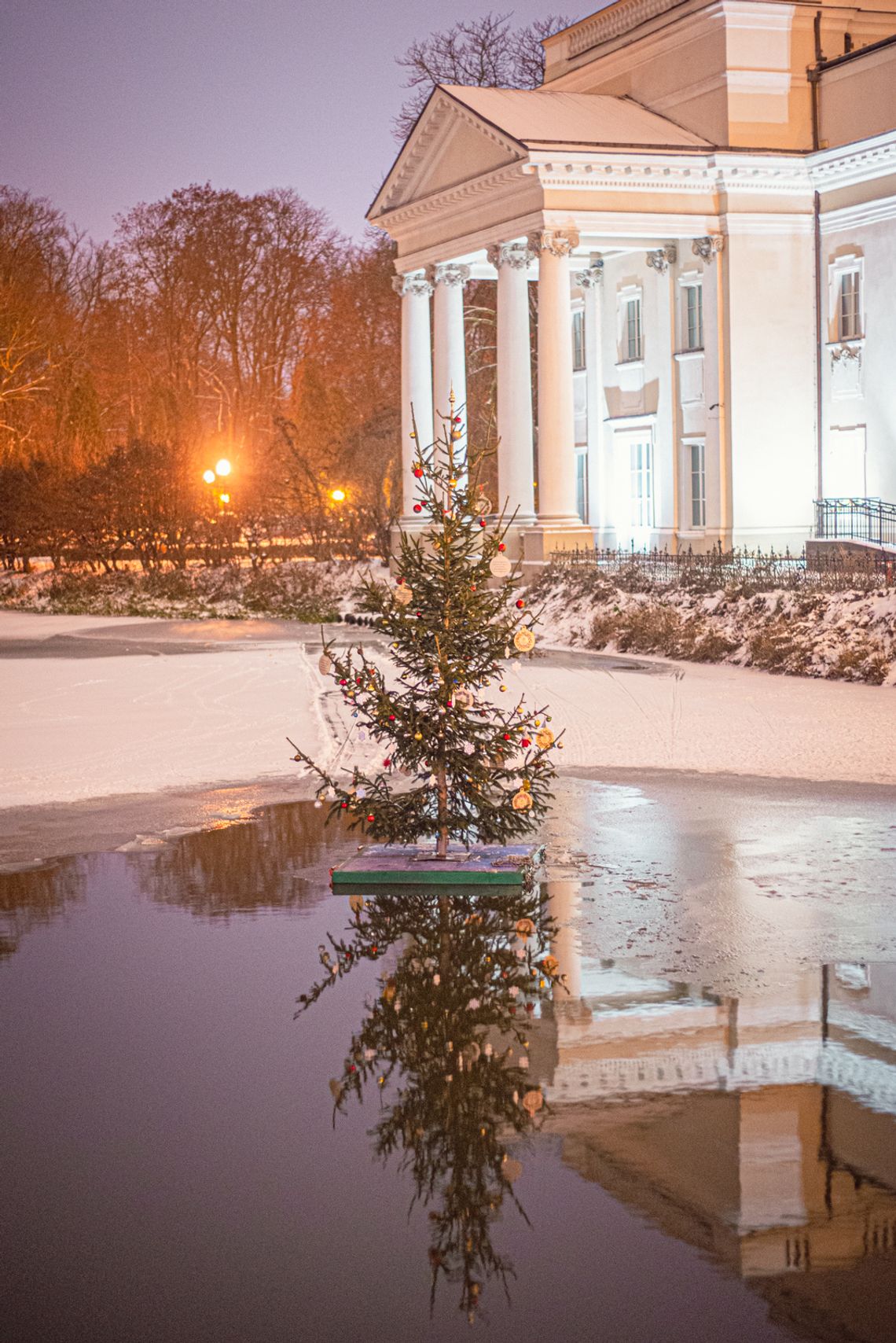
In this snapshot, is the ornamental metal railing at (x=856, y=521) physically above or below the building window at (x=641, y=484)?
below

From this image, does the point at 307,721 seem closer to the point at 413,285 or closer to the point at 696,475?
the point at 696,475

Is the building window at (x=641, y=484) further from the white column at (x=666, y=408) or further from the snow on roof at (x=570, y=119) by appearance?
the snow on roof at (x=570, y=119)

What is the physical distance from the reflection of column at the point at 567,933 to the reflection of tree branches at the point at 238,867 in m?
1.39

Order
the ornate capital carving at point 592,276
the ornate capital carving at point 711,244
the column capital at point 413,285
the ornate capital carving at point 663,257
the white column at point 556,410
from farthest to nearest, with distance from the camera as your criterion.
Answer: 1. the ornate capital carving at point 592,276
2. the column capital at point 413,285
3. the ornate capital carving at point 663,257
4. the white column at point 556,410
5. the ornate capital carving at point 711,244

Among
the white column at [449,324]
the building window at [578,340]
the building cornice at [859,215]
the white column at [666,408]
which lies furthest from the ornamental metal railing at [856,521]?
the building window at [578,340]

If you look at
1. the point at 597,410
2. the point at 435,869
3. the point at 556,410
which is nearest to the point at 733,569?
the point at 556,410

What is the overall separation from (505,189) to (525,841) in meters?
28.4

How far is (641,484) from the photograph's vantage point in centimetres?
4169

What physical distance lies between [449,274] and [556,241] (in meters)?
6.09

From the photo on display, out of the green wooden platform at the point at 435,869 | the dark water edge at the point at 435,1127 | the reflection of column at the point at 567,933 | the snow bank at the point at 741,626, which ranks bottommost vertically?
the reflection of column at the point at 567,933

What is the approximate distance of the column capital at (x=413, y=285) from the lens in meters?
42.2

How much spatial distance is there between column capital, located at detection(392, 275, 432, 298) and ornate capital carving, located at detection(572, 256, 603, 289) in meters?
3.90

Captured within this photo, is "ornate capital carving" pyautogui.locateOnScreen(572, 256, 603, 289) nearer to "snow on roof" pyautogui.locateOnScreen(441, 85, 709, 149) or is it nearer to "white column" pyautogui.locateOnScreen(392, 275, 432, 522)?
"white column" pyautogui.locateOnScreen(392, 275, 432, 522)

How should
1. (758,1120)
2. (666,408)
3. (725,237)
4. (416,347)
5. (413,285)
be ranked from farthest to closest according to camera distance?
(416,347) < (413,285) < (666,408) < (725,237) < (758,1120)
